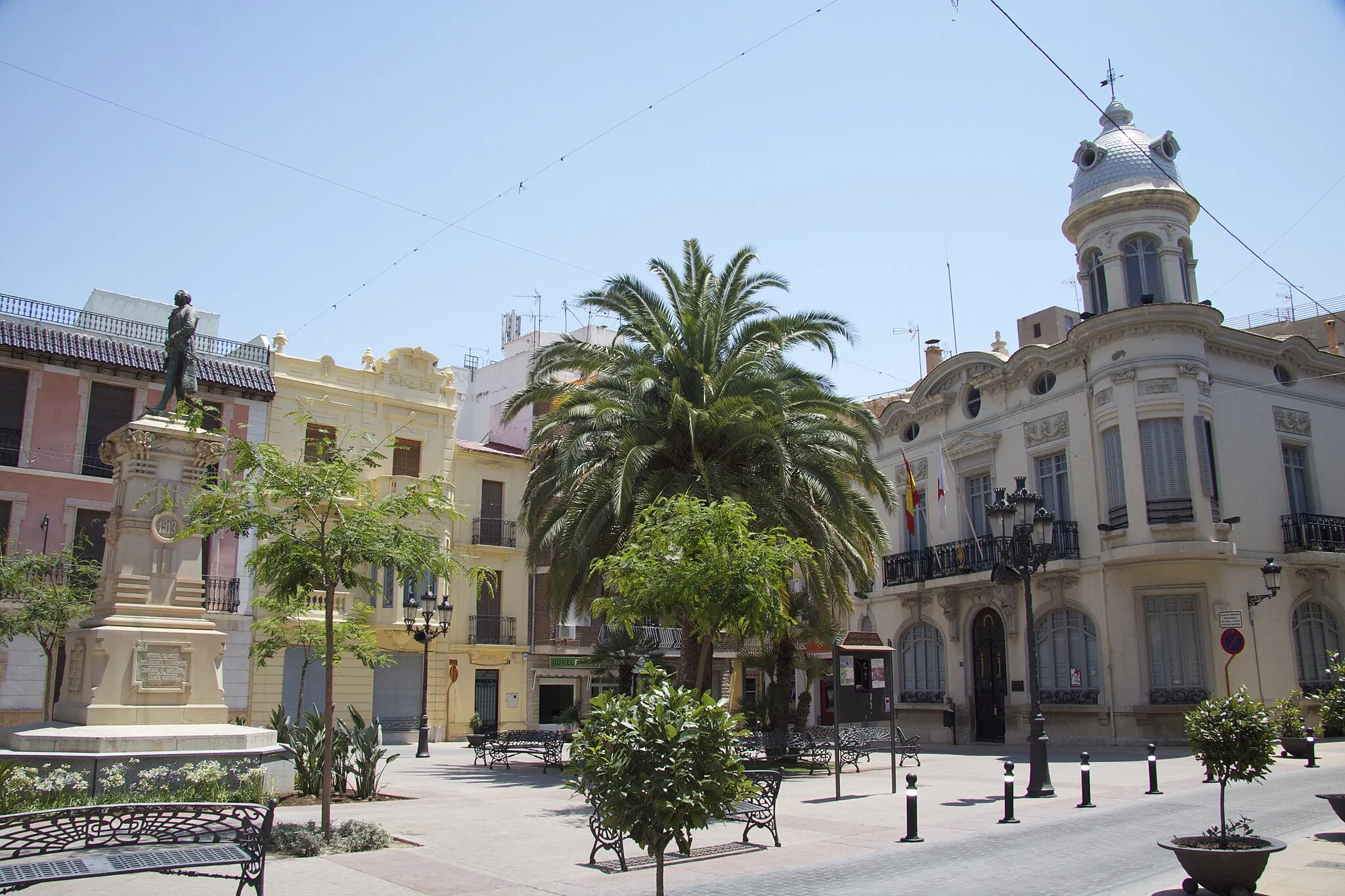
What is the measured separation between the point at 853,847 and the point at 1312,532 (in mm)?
20842

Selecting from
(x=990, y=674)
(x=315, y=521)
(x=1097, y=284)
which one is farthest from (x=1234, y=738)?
(x=1097, y=284)

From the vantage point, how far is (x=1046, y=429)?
28547 mm

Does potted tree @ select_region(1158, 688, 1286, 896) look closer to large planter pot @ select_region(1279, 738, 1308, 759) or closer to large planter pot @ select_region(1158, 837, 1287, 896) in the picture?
large planter pot @ select_region(1158, 837, 1287, 896)

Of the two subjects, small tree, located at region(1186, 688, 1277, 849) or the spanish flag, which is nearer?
small tree, located at region(1186, 688, 1277, 849)

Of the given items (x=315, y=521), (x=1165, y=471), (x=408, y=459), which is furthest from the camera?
(x=408, y=459)

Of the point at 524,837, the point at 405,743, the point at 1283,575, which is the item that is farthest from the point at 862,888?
the point at 405,743

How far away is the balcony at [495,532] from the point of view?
38812mm

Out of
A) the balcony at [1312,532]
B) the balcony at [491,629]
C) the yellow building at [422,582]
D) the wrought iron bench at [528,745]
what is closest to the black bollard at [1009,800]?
the wrought iron bench at [528,745]

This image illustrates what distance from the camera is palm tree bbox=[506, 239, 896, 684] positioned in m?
20.3

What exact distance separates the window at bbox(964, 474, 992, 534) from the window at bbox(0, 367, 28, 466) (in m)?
27.2

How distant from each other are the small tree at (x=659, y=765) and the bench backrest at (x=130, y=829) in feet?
8.08

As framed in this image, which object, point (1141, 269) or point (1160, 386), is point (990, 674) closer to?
point (1160, 386)

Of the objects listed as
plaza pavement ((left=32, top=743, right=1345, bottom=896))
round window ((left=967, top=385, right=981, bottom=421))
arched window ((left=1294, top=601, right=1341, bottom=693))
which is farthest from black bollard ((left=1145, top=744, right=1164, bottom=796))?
round window ((left=967, top=385, right=981, bottom=421))

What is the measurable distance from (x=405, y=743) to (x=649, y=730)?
29.8 meters
